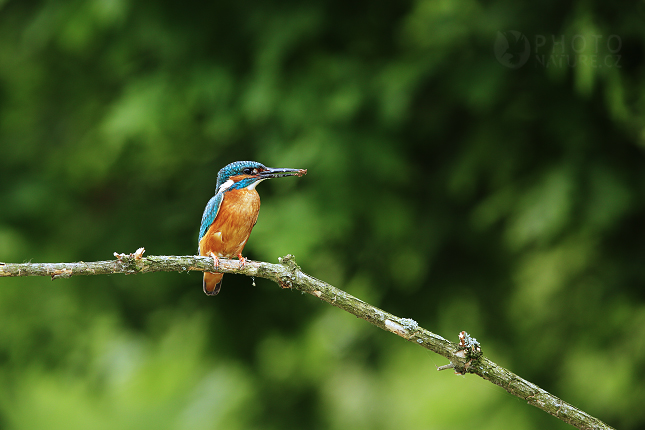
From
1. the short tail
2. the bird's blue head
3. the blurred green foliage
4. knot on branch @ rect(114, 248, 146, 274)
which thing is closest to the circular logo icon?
the blurred green foliage

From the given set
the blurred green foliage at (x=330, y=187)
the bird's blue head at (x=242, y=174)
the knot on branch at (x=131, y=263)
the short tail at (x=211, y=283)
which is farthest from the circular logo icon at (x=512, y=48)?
the knot on branch at (x=131, y=263)

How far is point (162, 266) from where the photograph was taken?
6.05 feet

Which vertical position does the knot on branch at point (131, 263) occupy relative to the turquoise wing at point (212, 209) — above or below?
below

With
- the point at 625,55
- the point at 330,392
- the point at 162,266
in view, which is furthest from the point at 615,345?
the point at 162,266

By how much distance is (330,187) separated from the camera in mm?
4742

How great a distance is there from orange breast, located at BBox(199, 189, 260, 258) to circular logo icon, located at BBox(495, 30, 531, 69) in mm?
3256

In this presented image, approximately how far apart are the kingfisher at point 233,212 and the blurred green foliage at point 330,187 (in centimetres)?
167

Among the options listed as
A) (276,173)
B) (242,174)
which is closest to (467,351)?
(276,173)

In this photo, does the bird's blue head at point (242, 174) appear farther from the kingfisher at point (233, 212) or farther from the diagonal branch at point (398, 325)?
the diagonal branch at point (398, 325)

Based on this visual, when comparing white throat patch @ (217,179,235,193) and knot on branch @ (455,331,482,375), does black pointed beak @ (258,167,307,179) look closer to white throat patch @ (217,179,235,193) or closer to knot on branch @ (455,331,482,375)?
white throat patch @ (217,179,235,193)

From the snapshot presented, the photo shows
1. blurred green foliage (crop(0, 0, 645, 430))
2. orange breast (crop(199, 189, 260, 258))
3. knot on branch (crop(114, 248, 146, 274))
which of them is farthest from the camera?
blurred green foliage (crop(0, 0, 645, 430))

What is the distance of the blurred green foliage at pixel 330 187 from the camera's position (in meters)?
4.67

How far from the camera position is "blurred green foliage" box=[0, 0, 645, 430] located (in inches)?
184

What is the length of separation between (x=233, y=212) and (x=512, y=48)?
3.44 m
